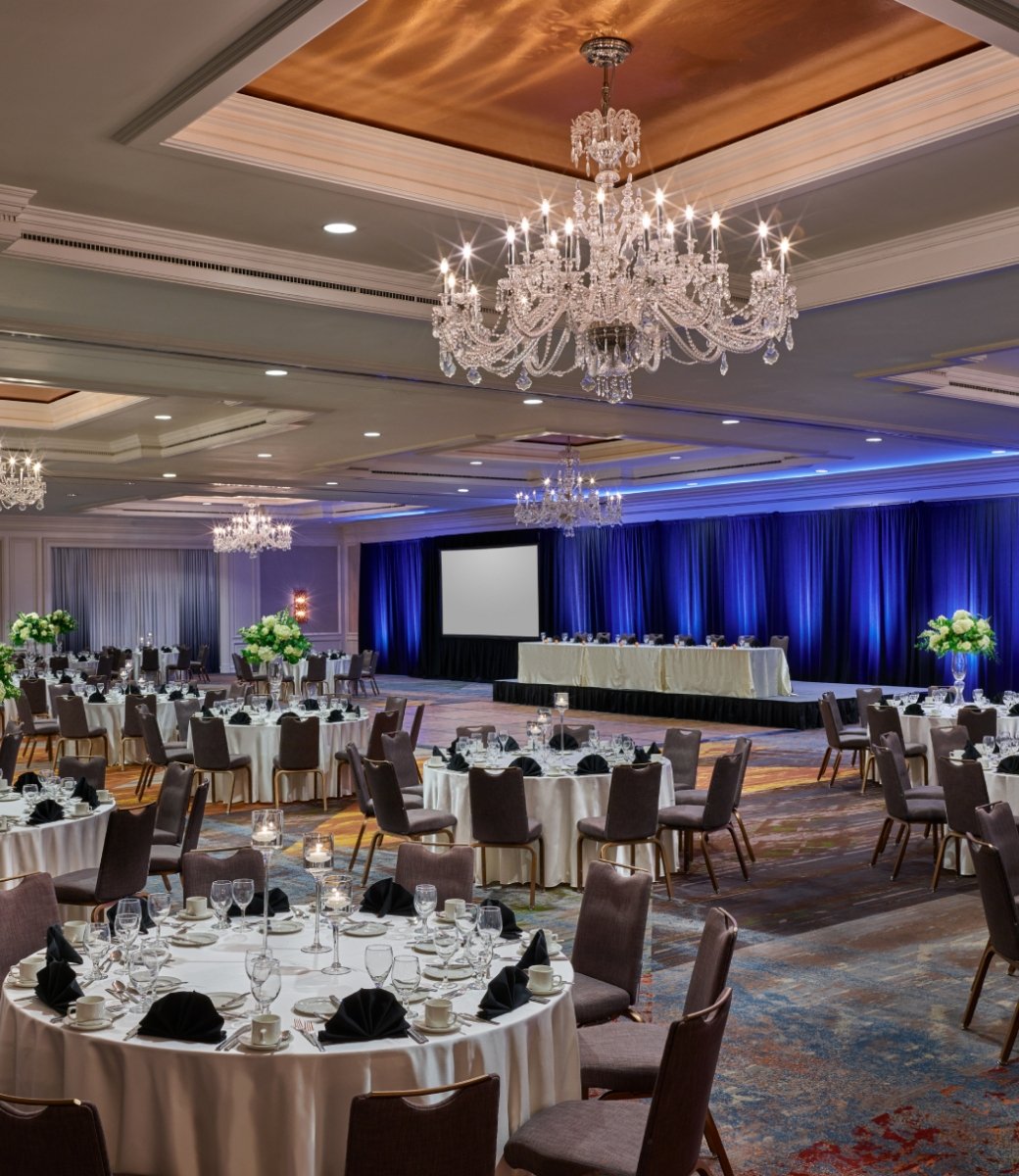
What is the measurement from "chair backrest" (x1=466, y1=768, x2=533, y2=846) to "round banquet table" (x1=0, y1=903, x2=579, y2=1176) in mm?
3626

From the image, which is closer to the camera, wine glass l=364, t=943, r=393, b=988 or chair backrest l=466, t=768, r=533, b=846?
wine glass l=364, t=943, r=393, b=988

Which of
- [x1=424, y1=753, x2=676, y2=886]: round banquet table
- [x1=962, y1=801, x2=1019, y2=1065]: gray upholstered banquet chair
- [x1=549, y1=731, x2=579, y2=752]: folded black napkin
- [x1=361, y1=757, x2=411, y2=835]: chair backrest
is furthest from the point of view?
[x1=549, y1=731, x2=579, y2=752]: folded black napkin

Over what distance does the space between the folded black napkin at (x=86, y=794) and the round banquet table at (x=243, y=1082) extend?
3326 mm

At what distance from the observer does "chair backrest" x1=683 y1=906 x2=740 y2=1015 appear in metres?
3.37

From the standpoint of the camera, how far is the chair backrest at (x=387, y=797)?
7113 mm

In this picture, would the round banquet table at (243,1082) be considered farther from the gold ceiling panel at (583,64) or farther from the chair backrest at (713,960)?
the gold ceiling panel at (583,64)

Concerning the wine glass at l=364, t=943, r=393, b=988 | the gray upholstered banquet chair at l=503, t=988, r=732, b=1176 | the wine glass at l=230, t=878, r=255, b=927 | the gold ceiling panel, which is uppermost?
the gold ceiling panel

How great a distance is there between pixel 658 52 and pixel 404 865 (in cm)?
308

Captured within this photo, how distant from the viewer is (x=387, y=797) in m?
7.15

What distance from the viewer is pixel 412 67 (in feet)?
14.5

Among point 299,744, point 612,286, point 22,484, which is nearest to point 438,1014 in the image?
A: point 612,286

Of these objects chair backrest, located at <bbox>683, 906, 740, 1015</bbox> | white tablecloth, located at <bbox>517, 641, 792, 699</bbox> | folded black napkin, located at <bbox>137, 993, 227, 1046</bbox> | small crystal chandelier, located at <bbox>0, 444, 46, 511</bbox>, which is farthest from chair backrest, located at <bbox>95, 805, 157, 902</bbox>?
white tablecloth, located at <bbox>517, 641, 792, 699</bbox>

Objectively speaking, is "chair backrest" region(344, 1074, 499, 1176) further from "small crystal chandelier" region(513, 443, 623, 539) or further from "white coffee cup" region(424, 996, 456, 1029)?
"small crystal chandelier" region(513, 443, 623, 539)

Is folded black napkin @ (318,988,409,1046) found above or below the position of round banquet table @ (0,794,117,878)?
above
